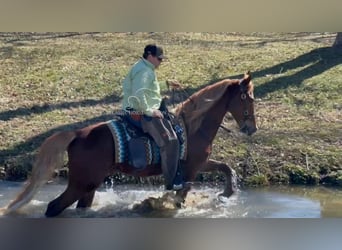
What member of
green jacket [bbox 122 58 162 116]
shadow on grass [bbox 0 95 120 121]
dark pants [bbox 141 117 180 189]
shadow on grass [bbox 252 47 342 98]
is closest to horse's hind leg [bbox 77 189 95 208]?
dark pants [bbox 141 117 180 189]

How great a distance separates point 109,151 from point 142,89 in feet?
2.00

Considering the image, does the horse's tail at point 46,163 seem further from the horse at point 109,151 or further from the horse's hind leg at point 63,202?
the horse's hind leg at point 63,202

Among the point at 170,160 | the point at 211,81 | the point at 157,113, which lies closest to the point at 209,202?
the point at 170,160

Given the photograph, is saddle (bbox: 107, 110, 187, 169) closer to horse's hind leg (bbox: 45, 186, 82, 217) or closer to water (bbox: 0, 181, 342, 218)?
horse's hind leg (bbox: 45, 186, 82, 217)

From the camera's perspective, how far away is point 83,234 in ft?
21.8

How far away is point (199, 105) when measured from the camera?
7445 millimetres

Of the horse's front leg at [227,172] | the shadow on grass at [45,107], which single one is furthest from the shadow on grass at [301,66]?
the horse's front leg at [227,172]

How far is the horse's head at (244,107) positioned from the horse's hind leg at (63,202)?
1657 millimetres

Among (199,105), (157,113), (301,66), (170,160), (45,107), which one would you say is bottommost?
(170,160)

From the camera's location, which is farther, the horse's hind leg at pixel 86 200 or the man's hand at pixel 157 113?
the horse's hind leg at pixel 86 200

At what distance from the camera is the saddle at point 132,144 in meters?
6.89

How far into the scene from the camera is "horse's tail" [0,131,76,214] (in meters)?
6.88

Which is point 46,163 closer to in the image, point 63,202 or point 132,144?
point 63,202
